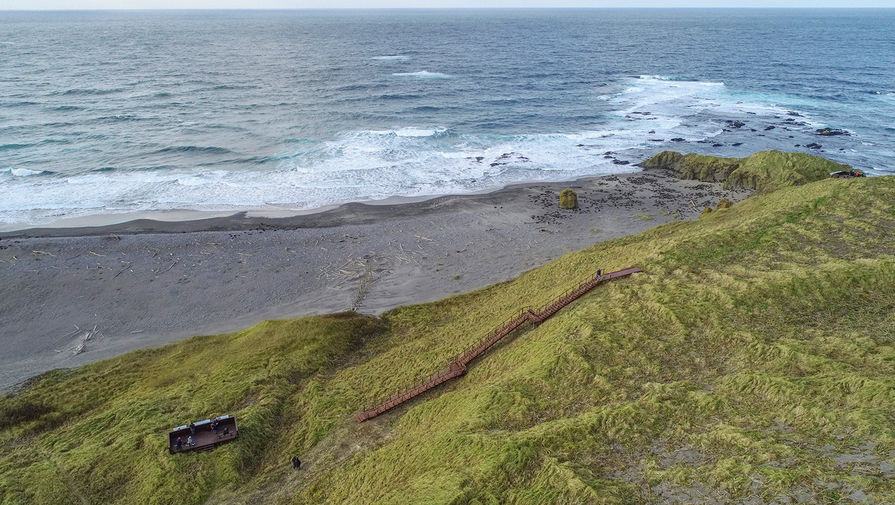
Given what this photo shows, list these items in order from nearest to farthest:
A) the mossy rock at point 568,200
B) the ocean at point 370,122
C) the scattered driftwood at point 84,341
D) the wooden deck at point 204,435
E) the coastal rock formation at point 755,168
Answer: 1. the wooden deck at point 204,435
2. the scattered driftwood at point 84,341
3. the mossy rock at point 568,200
4. the coastal rock formation at point 755,168
5. the ocean at point 370,122

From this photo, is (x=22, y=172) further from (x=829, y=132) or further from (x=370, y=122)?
(x=829, y=132)

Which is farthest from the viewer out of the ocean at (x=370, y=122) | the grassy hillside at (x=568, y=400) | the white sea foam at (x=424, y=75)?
the white sea foam at (x=424, y=75)

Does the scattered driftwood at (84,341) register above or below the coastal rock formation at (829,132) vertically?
below

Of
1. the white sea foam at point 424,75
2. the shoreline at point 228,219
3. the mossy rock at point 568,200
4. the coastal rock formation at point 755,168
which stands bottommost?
the shoreline at point 228,219

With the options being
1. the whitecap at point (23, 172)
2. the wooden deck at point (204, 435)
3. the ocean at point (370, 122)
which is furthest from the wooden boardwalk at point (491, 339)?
the whitecap at point (23, 172)

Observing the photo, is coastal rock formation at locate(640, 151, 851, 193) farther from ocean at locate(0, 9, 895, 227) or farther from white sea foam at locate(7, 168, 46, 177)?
white sea foam at locate(7, 168, 46, 177)

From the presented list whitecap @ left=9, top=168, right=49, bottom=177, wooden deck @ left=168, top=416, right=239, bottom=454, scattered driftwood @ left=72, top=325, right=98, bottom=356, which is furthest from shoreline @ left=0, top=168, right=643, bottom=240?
wooden deck @ left=168, top=416, right=239, bottom=454

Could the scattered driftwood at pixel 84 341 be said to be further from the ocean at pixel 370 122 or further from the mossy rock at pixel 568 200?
the mossy rock at pixel 568 200

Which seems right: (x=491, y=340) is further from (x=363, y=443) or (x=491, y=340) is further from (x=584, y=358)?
(x=363, y=443)
